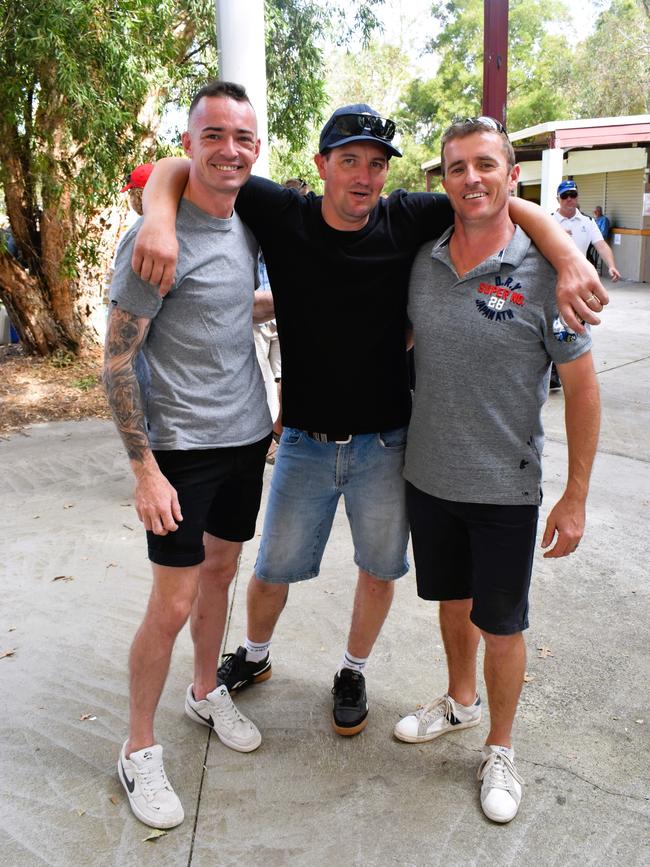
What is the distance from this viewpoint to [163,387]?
2.59 m

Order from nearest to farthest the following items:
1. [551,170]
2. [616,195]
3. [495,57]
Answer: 1. [495,57]
2. [551,170]
3. [616,195]

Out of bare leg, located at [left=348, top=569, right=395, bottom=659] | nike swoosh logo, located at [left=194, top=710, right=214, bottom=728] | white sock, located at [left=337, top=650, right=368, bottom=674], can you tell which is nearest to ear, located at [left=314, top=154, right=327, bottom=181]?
bare leg, located at [left=348, top=569, right=395, bottom=659]

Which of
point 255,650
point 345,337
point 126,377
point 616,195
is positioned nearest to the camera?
point 126,377

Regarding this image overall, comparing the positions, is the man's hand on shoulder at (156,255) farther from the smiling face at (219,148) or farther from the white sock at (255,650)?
the white sock at (255,650)

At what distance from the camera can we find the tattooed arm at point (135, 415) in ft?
8.07

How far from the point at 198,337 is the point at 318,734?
157 cm

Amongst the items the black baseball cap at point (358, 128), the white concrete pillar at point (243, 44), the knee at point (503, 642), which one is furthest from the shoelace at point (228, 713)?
the white concrete pillar at point (243, 44)

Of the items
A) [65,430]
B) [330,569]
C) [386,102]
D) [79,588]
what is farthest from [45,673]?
[386,102]

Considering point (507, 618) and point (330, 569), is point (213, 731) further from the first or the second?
point (330, 569)

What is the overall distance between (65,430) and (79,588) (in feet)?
11.5

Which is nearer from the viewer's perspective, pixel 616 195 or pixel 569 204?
pixel 569 204

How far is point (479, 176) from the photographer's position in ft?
8.20

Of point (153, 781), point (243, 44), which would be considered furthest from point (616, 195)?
point (153, 781)

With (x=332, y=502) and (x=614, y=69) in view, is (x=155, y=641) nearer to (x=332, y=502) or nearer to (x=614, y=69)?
(x=332, y=502)
